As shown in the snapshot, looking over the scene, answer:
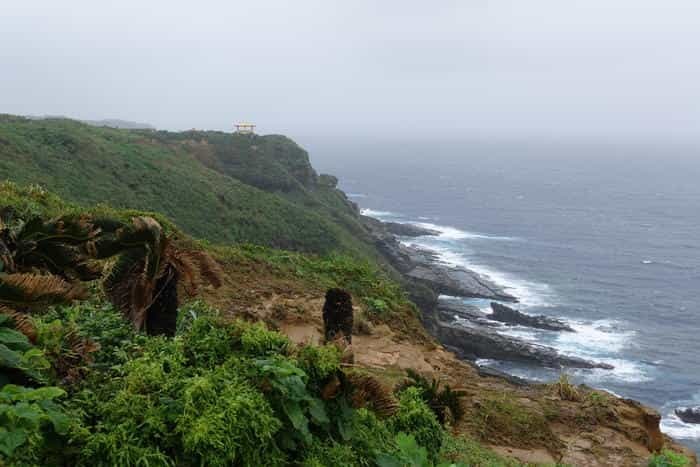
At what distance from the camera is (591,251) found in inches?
2308

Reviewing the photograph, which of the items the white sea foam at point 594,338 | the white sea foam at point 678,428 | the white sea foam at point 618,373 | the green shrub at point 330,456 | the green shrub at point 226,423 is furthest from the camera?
the white sea foam at point 594,338

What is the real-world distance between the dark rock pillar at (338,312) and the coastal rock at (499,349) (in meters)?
24.0

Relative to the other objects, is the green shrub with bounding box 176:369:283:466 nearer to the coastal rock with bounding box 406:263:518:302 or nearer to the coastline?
the coastline

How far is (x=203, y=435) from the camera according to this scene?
3.74m

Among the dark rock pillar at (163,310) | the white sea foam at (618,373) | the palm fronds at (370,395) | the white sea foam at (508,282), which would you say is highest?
the dark rock pillar at (163,310)

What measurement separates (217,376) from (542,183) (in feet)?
378

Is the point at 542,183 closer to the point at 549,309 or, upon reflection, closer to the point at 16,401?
the point at 549,309

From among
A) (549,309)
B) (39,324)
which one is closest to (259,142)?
(549,309)

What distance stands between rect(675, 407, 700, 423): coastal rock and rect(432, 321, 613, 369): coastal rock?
4920 mm

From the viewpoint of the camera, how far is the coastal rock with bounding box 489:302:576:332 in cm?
3778

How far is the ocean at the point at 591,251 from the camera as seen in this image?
110 feet

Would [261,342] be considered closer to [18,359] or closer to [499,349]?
[18,359]

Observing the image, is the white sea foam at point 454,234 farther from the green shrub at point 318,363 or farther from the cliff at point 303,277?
the green shrub at point 318,363

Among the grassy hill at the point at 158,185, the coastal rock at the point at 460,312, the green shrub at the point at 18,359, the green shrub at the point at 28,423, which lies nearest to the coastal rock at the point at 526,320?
the coastal rock at the point at 460,312
